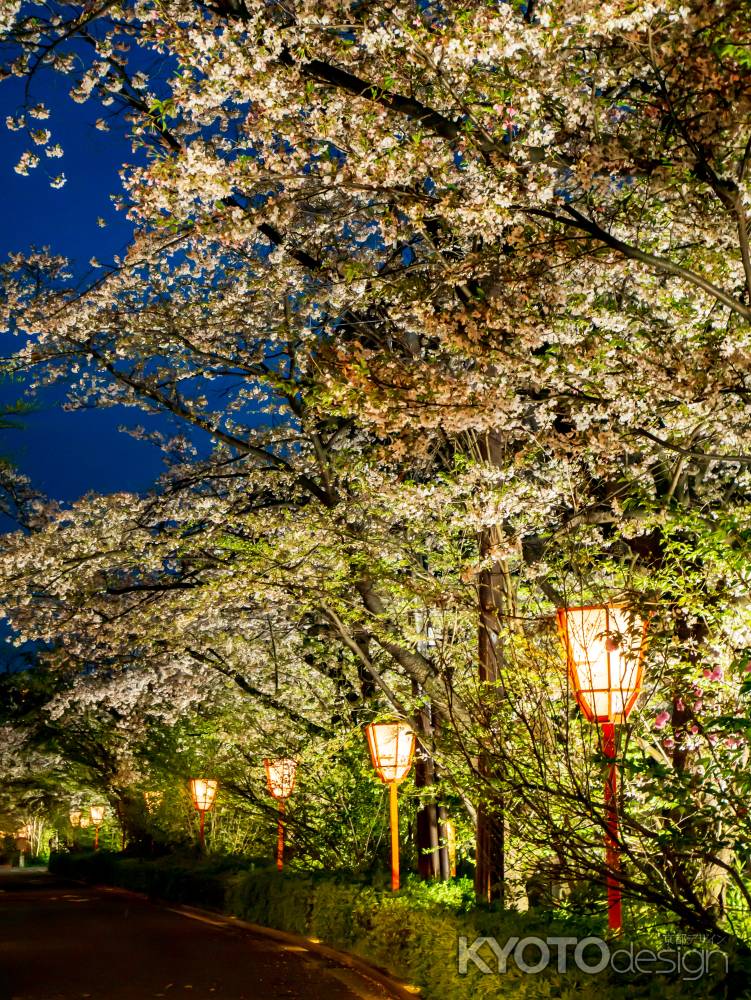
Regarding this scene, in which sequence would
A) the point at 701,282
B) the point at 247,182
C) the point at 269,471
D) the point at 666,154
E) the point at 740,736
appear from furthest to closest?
the point at 269,471 → the point at 247,182 → the point at 740,736 → the point at 666,154 → the point at 701,282

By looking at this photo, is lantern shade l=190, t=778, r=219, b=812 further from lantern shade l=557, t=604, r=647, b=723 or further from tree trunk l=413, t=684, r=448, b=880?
lantern shade l=557, t=604, r=647, b=723

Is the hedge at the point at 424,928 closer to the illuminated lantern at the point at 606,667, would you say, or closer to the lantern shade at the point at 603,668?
the illuminated lantern at the point at 606,667

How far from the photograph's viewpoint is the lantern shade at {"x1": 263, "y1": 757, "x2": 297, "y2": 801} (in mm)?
15953

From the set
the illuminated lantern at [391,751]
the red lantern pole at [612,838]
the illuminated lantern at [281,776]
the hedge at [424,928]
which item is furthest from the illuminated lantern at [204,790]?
the red lantern pole at [612,838]

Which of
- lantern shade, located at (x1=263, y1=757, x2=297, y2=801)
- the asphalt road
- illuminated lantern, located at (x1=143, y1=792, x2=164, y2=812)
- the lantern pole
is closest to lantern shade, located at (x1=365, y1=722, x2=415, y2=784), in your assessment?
the lantern pole

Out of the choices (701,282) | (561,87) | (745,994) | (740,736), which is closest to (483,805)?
(740,736)

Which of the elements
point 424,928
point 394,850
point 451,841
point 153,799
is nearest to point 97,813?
point 153,799

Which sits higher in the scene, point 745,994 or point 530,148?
point 530,148

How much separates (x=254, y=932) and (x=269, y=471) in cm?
719

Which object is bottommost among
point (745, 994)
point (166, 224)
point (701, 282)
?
point (745, 994)

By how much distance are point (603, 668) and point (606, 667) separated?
0.02 m

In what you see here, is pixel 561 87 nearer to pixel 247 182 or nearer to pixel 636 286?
pixel 247 182

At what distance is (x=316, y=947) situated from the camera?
12.5m

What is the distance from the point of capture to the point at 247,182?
6980 millimetres
